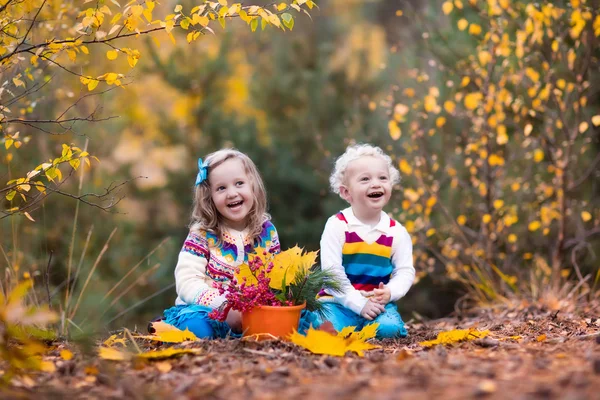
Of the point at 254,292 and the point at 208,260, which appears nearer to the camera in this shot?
the point at 254,292

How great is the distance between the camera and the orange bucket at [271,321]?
8.98 feet

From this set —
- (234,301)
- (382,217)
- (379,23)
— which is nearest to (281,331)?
(234,301)

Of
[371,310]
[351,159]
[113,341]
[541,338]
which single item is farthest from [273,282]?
[541,338]

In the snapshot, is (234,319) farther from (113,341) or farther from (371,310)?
(371,310)

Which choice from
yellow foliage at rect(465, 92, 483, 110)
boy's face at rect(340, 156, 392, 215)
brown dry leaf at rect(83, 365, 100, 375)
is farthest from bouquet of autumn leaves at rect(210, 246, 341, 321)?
yellow foliage at rect(465, 92, 483, 110)

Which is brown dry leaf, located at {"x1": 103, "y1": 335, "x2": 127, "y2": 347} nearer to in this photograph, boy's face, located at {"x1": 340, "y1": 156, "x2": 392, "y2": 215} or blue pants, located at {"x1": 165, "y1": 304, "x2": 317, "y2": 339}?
blue pants, located at {"x1": 165, "y1": 304, "x2": 317, "y2": 339}

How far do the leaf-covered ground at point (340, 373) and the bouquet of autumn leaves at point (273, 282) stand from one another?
18 cm

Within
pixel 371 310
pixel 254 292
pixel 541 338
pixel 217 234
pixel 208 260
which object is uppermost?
pixel 217 234

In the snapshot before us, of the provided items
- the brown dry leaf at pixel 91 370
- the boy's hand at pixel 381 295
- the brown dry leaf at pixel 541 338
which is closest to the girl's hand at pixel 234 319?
the boy's hand at pixel 381 295

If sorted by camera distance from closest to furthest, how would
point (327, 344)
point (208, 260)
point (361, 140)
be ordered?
point (327, 344) → point (208, 260) → point (361, 140)

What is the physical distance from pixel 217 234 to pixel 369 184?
79cm

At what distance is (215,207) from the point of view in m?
→ 3.37

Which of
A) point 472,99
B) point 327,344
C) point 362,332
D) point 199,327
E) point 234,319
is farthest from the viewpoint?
point 472,99

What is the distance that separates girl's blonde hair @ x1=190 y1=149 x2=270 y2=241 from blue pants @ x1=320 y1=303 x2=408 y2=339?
0.54m
